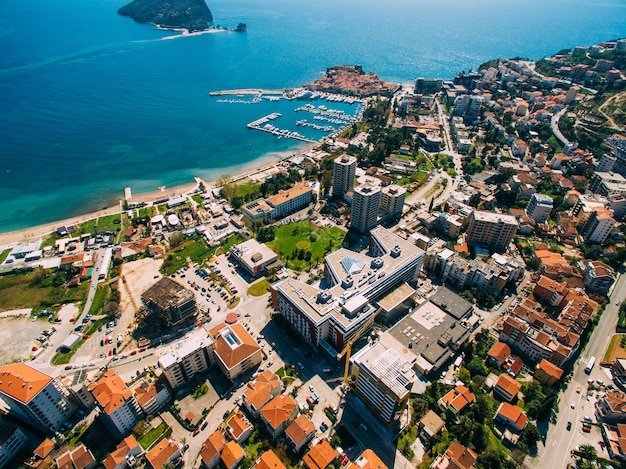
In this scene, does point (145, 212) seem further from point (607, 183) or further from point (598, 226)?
point (607, 183)

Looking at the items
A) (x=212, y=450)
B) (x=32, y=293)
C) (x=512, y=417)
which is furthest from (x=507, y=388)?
(x=32, y=293)

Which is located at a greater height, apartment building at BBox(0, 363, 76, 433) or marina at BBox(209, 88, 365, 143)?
marina at BBox(209, 88, 365, 143)

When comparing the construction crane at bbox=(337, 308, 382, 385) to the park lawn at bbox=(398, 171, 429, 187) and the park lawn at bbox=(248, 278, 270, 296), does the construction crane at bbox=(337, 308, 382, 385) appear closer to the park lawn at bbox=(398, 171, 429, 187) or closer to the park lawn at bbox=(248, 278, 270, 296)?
the park lawn at bbox=(248, 278, 270, 296)

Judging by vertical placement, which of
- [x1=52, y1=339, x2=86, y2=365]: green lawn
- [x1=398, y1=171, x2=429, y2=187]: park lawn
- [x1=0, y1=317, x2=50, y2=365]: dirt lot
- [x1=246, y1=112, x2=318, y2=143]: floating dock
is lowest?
[x1=0, y1=317, x2=50, y2=365]: dirt lot

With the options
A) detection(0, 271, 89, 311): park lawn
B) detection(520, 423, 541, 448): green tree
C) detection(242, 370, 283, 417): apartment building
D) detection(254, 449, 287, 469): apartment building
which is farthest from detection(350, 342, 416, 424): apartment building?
detection(0, 271, 89, 311): park lawn

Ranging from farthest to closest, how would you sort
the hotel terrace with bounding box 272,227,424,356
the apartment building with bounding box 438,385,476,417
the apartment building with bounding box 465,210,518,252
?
the apartment building with bounding box 465,210,518,252, the hotel terrace with bounding box 272,227,424,356, the apartment building with bounding box 438,385,476,417

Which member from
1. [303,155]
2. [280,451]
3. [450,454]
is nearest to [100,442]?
[280,451]
